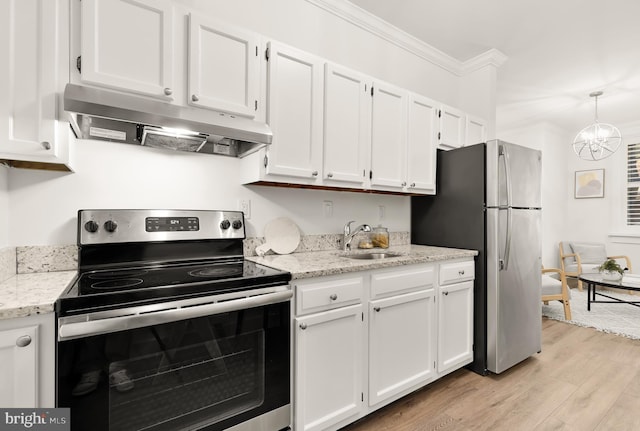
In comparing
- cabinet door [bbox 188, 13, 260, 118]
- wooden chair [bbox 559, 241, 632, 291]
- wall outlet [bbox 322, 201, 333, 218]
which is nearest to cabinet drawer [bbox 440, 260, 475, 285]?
wall outlet [bbox 322, 201, 333, 218]

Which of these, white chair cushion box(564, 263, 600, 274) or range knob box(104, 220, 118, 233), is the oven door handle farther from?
white chair cushion box(564, 263, 600, 274)

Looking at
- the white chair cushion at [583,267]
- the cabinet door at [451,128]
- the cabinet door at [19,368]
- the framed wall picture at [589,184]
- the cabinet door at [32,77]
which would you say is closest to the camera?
the cabinet door at [19,368]

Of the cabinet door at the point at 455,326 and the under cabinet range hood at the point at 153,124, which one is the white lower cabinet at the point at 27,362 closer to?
the under cabinet range hood at the point at 153,124

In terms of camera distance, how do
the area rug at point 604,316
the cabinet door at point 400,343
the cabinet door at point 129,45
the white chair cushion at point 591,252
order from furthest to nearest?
the white chair cushion at point 591,252 → the area rug at point 604,316 → the cabinet door at point 400,343 → the cabinet door at point 129,45

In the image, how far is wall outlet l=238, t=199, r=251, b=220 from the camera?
2062mm

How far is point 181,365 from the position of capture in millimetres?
1223

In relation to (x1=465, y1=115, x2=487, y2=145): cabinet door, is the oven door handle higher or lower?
lower

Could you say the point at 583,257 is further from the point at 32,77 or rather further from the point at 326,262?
the point at 32,77

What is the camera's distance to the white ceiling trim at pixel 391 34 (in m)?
2.51

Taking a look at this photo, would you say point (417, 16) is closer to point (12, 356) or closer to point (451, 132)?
point (451, 132)

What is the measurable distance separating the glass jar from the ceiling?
180 centimetres

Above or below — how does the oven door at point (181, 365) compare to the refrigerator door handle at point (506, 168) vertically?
below

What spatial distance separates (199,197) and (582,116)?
599cm

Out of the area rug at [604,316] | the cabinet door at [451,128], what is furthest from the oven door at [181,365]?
the area rug at [604,316]
